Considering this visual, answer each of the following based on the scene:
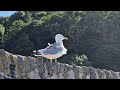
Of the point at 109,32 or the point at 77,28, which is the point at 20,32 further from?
the point at 109,32

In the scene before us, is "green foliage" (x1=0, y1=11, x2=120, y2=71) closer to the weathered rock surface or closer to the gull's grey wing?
the gull's grey wing

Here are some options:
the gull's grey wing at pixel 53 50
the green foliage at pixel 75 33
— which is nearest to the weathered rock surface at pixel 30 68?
the gull's grey wing at pixel 53 50

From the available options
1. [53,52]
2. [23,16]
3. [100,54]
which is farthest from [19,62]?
[23,16]

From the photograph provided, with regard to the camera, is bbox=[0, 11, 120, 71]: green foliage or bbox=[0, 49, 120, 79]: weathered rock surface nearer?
bbox=[0, 49, 120, 79]: weathered rock surface

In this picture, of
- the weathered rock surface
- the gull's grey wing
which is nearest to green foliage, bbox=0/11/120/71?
the gull's grey wing

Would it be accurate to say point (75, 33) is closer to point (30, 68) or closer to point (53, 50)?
point (53, 50)

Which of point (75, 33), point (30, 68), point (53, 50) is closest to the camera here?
point (30, 68)

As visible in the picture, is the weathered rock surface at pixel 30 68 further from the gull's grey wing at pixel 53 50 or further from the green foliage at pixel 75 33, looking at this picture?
the green foliage at pixel 75 33

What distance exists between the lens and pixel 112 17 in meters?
17.7

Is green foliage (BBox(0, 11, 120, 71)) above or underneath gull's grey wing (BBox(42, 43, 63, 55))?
above

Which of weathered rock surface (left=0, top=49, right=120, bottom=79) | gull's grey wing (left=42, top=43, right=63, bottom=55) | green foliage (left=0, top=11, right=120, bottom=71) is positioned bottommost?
weathered rock surface (left=0, top=49, right=120, bottom=79)

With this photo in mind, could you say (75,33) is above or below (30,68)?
above

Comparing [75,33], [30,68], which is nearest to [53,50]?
→ [30,68]
